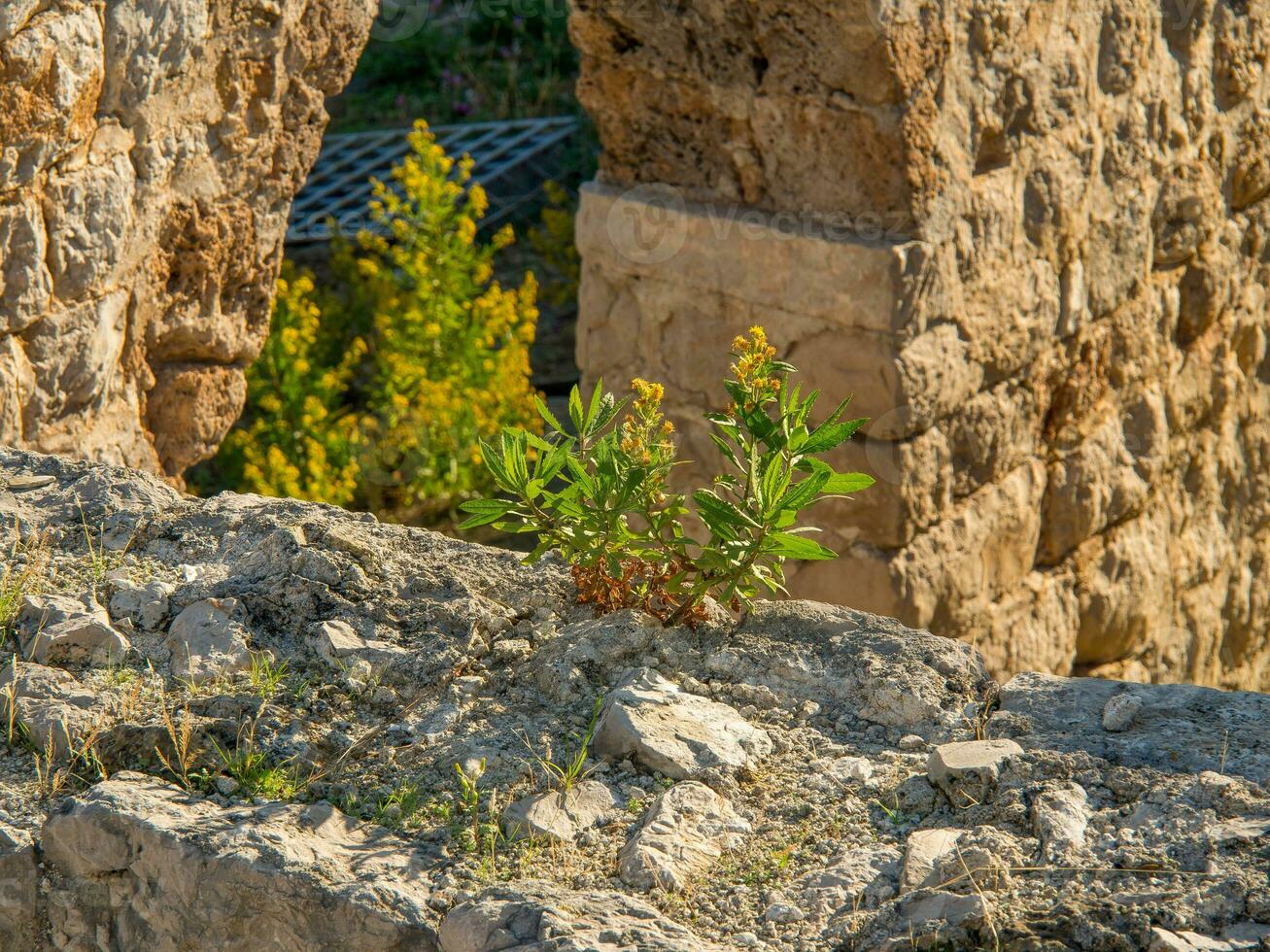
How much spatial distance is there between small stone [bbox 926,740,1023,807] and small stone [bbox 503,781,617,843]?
0.39 m

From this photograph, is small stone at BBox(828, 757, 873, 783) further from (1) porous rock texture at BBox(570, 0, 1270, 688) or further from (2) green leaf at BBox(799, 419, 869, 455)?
(1) porous rock texture at BBox(570, 0, 1270, 688)

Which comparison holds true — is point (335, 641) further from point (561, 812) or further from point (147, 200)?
point (147, 200)

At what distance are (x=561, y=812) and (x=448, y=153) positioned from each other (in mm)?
6240

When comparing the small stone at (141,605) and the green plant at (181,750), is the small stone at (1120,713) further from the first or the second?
the small stone at (141,605)

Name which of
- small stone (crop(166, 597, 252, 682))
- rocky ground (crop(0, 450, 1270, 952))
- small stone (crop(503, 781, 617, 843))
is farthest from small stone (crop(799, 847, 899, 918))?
small stone (crop(166, 597, 252, 682))

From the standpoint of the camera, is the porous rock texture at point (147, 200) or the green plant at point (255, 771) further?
the porous rock texture at point (147, 200)

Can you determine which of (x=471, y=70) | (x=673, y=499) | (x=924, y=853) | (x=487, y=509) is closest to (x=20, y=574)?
(x=487, y=509)

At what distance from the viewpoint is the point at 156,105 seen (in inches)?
101

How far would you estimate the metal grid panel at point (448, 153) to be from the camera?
6641 mm

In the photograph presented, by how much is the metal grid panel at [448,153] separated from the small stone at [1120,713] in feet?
16.8

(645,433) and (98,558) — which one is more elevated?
(645,433)

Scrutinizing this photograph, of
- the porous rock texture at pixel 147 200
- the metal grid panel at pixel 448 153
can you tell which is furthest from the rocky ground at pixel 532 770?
the metal grid panel at pixel 448 153

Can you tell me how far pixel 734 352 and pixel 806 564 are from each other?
168 centimetres

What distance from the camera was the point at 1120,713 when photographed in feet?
5.77
